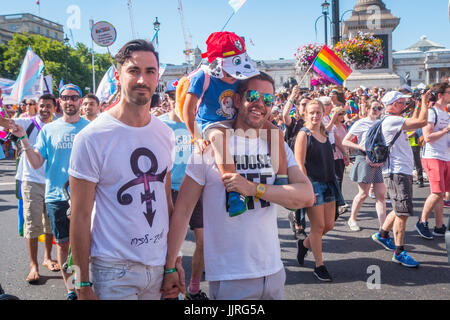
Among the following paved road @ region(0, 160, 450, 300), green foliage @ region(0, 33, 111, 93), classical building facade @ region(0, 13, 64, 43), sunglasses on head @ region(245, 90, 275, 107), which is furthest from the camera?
classical building facade @ region(0, 13, 64, 43)

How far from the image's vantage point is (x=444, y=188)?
17.9 feet

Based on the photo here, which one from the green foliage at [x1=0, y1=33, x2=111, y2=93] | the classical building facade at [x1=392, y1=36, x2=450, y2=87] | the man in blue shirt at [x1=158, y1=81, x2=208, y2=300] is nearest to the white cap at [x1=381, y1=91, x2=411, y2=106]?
the man in blue shirt at [x1=158, y1=81, x2=208, y2=300]

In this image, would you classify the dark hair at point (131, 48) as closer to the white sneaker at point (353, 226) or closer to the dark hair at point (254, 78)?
the dark hair at point (254, 78)

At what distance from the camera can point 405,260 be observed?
15.0ft

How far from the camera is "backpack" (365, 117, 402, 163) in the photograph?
4863 mm

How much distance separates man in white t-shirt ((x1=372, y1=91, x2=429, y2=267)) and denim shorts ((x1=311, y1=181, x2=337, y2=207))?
831 millimetres

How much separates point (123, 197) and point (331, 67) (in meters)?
5.12

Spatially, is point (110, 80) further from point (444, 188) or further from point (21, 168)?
point (444, 188)

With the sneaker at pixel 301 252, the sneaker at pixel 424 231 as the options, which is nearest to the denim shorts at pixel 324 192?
the sneaker at pixel 301 252

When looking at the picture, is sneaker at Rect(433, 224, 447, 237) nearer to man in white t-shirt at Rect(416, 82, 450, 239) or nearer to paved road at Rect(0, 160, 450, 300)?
man in white t-shirt at Rect(416, 82, 450, 239)

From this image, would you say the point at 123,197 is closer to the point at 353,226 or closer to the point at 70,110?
the point at 70,110

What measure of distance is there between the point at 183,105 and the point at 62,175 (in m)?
1.38

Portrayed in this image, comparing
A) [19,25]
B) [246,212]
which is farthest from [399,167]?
[19,25]
